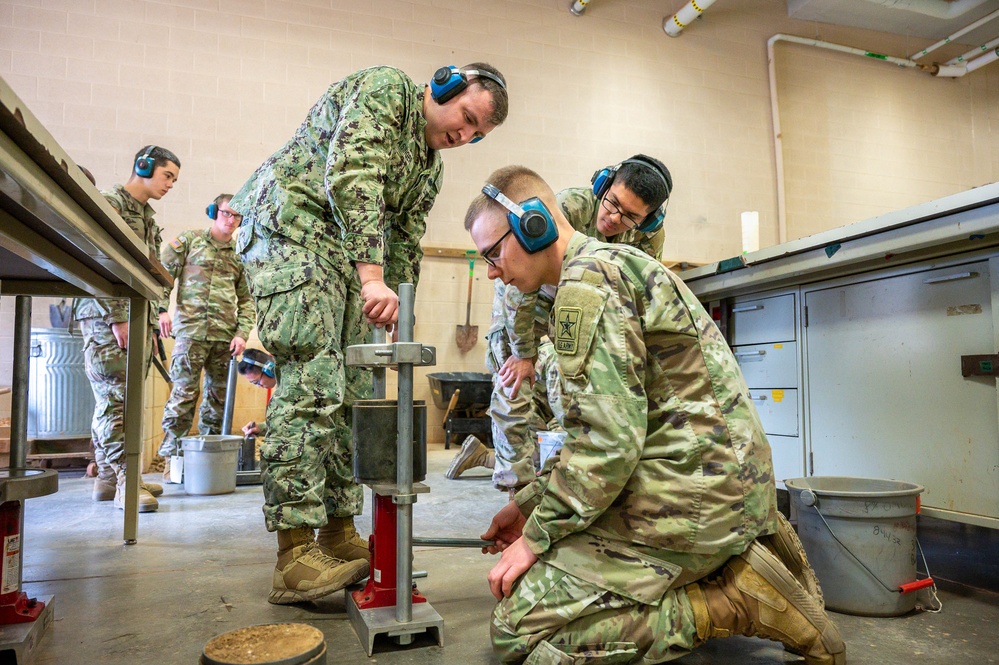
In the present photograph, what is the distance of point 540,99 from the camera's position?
19.2ft

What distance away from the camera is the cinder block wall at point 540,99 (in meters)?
4.75

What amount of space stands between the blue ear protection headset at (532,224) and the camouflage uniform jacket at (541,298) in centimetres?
85

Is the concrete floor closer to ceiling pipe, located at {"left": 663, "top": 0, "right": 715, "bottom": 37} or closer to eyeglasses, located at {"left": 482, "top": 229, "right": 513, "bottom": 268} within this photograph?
eyeglasses, located at {"left": 482, "top": 229, "right": 513, "bottom": 268}

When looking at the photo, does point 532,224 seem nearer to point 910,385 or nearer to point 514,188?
point 514,188

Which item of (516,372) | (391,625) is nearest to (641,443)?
(391,625)

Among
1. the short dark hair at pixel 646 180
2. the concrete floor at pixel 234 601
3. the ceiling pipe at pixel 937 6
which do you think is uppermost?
the ceiling pipe at pixel 937 6

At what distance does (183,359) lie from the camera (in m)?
3.58

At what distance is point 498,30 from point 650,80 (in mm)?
1579

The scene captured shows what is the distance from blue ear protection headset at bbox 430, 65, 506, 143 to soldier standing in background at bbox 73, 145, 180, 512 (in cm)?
175

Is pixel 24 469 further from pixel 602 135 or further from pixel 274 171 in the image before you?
pixel 602 135

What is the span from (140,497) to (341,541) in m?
1.56

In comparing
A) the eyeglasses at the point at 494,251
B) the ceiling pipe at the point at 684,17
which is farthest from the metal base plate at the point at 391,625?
the ceiling pipe at the point at 684,17

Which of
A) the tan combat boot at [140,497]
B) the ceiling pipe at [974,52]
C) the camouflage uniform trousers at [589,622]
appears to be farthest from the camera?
the ceiling pipe at [974,52]

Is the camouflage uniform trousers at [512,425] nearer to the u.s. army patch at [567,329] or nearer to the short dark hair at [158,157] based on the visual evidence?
the u.s. army patch at [567,329]
